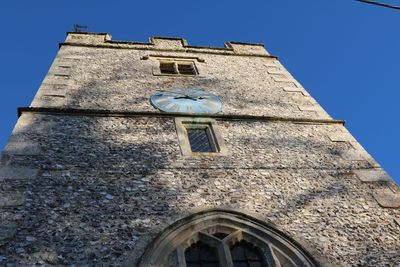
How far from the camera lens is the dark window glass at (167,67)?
9.57 meters

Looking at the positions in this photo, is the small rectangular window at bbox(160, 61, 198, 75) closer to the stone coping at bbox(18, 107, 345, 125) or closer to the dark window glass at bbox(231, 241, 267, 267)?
the stone coping at bbox(18, 107, 345, 125)

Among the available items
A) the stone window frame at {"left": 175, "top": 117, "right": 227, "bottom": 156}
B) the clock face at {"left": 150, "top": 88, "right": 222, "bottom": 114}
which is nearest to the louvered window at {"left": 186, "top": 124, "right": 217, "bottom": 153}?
the stone window frame at {"left": 175, "top": 117, "right": 227, "bottom": 156}

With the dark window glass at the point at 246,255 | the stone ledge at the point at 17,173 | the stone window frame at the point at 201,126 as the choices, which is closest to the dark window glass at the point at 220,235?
the dark window glass at the point at 246,255

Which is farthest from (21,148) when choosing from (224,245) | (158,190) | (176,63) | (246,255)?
(176,63)

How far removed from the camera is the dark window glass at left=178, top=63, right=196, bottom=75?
9540mm

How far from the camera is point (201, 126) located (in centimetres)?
687

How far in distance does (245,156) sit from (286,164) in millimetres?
604

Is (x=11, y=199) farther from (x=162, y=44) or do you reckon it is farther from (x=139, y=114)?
(x=162, y=44)

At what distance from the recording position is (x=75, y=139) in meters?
5.89

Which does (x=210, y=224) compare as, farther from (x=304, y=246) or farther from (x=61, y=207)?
(x=61, y=207)

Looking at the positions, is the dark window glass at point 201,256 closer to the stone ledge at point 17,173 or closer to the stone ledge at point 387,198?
the stone ledge at point 17,173

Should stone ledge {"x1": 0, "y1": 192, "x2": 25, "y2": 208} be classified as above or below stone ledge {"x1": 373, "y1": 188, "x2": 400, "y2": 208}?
above

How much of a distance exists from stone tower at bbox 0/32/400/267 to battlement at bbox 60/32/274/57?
248 cm

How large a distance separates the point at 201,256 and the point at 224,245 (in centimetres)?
28
